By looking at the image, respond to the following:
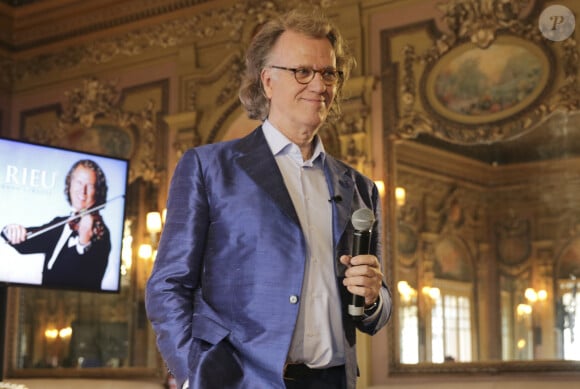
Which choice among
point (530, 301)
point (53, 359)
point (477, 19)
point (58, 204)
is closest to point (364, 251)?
point (58, 204)

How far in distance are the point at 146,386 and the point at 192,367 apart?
17.7ft

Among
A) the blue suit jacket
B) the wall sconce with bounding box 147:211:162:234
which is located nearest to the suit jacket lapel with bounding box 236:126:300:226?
the blue suit jacket

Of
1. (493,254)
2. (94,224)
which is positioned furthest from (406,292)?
(94,224)

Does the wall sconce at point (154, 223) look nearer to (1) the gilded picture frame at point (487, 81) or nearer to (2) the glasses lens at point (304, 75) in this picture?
(1) the gilded picture frame at point (487, 81)

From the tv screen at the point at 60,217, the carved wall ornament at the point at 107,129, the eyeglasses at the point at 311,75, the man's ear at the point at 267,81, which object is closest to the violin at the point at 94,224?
the tv screen at the point at 60,217

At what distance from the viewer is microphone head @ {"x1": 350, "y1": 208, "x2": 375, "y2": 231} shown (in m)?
1.78

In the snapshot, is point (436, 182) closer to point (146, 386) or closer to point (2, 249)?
point (146, 386)

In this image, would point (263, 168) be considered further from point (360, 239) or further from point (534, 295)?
point (534, 295)

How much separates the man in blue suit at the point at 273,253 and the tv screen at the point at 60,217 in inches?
79.8

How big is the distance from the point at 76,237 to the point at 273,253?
266 centimetres

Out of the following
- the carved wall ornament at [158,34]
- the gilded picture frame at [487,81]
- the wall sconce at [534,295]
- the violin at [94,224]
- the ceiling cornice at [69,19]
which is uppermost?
the ceiling cornice at [69,19]

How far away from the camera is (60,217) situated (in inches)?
167

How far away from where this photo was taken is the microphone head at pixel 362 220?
178 centimetres

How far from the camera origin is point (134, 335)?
7.75 meters
